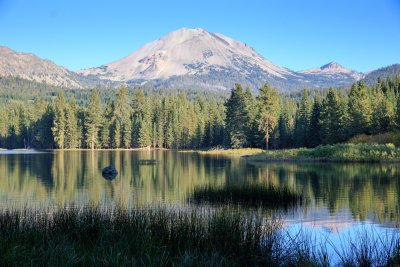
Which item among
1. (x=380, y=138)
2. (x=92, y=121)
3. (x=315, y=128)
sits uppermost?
(x=92, y=121)

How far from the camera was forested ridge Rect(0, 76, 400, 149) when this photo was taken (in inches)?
2603

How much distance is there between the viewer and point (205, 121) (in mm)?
115188

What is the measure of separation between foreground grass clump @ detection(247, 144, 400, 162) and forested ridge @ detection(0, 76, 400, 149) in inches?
420

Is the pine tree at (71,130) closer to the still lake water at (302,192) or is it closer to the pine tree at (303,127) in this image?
the pine tree at (303,127)

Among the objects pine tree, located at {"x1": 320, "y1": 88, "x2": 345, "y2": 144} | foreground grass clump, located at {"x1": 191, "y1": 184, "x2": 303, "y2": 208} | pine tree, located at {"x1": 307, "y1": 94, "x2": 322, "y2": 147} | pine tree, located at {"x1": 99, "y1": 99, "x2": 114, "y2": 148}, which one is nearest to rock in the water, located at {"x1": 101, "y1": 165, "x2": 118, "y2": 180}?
foreground grass clump, located at {"x1": 191, "y1": 184, "x2": 303, "y2": 208}

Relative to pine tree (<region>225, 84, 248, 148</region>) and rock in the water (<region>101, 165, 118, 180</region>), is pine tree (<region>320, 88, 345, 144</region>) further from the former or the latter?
rock in the water (<region>101, 165, 118, 180</region>)

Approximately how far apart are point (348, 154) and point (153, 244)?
1715 inches

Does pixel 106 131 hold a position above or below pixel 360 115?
above

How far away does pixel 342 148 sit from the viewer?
5316 centimetres

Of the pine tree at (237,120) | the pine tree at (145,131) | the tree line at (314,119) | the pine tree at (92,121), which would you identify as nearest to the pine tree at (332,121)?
the tree line at (314,119)

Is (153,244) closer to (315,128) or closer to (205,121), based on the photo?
(315,128)

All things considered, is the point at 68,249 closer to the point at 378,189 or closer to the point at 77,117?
the point at 378,189

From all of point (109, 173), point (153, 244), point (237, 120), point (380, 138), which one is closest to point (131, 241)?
point (153, 244)

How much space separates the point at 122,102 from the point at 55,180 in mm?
99102
